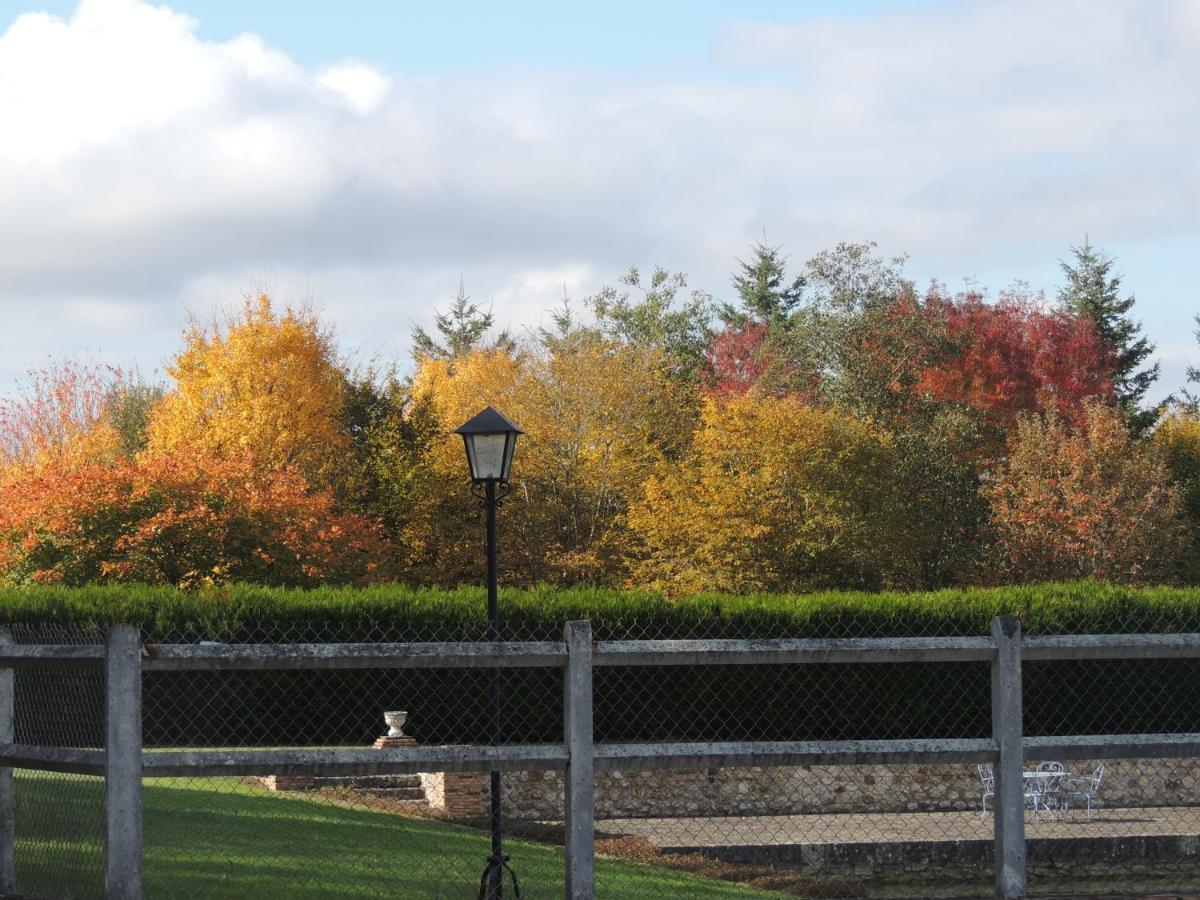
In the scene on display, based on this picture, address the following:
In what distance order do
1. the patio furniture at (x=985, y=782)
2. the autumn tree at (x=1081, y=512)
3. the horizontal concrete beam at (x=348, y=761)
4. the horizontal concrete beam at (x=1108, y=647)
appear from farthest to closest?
the autumn tree at (x=1081, y=512)
the patio furniture at (x=985, y=782)
the horizontal concrete beam at (x=1108, y=647)
the horizontal concrete beam at (x=348, y=761)

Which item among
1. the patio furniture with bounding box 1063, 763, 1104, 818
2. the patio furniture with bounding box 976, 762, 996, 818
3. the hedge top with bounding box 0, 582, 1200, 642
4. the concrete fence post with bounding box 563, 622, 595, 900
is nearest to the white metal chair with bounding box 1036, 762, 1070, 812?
the patio furniture with bounding box 1063, 763, 1104, 818

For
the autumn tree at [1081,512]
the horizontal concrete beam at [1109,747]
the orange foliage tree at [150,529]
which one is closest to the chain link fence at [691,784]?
the horizontal concrete beam at [1109,747]

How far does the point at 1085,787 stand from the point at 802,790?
3878mm

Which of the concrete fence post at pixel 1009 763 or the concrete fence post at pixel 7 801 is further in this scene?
the concrete fence post at pixel 7 801

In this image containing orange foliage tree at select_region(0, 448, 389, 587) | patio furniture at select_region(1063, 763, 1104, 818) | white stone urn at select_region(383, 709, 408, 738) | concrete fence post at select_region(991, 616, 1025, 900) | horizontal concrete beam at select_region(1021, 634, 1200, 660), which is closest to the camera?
concrete fence post at select_region(991, 616, 1025, 900)

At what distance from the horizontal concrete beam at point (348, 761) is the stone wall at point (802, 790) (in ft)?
30.2

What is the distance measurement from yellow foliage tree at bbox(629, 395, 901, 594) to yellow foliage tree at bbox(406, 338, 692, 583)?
2471 millimetres

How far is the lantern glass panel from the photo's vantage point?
10.2 meters

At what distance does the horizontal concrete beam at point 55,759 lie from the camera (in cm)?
689

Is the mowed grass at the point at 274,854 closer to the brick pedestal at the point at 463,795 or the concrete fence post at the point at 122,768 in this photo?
the concrete fence post at the point at 122,768

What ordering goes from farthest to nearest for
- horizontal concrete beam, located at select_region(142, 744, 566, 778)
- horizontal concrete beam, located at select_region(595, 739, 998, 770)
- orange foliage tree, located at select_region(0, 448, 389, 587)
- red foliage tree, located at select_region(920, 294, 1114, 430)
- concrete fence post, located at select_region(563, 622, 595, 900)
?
red foliage tree, located at select_region(920, 294, 1114, 430), orange foliage tree, located at select_region(0, 448, 389, 587), horizontal concrete beam, located at select_region(595, 739, 998, 770), concrete fence post, located at select_region(563, 622, 595, 900), horizontal concrete beam, located at select_region(142, 744, 566, 778)

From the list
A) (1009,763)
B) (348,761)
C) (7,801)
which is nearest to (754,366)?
(1009,763)

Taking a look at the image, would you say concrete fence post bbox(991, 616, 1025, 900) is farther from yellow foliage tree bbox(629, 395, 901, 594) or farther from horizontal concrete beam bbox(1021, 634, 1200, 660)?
yellow foliage tree bbox(629, 395, 901, 594)

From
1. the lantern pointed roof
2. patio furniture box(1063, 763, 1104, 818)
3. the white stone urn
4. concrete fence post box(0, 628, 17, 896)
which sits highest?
the lantern pointed roof
